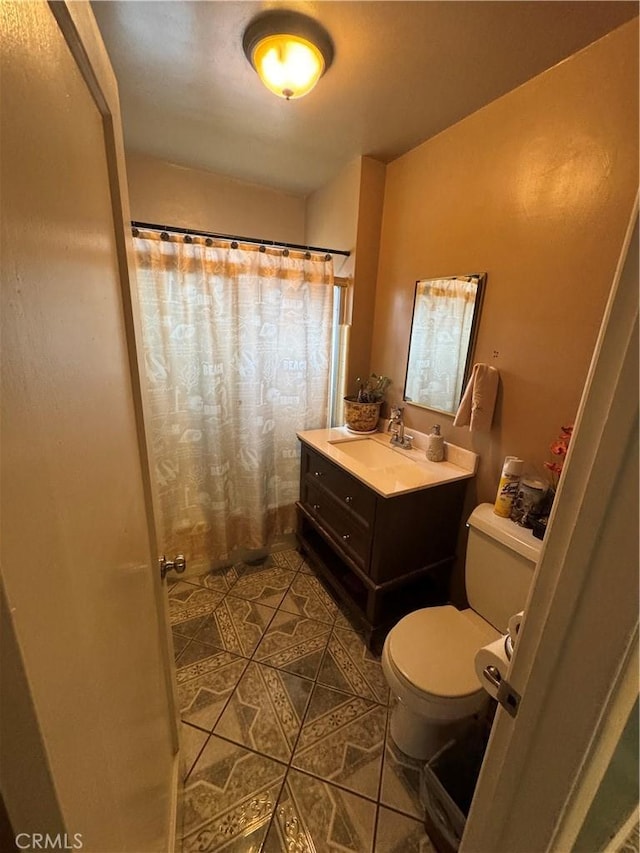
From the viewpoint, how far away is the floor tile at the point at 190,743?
1224mm

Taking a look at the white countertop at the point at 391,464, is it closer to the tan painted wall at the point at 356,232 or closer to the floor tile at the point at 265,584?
the tan painted wall at the point at 356,232

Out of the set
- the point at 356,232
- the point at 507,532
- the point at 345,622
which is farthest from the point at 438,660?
the point at 356,232

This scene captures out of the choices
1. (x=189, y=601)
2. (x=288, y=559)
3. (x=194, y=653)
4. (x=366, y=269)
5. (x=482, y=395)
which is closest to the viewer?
(x=482, y=395)

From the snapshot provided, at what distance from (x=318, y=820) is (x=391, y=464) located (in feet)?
4.43

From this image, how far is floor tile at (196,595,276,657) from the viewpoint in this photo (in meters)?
1.70

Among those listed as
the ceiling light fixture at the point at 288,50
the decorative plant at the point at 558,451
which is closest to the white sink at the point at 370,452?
the decorative plant at the point at 558,451

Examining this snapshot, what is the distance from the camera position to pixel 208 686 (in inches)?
58.7

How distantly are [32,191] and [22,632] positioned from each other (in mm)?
428

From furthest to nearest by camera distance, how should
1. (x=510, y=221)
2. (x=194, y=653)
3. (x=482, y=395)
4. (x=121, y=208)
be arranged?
(x=194, y=653)
(x=482, y=395)
(x=510, y=221)
(x=121, y=208)

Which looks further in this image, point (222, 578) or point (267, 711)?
point (222, 578)

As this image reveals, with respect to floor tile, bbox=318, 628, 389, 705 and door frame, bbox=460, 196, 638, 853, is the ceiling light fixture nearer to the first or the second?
door frame, bbox=460, 196, 638, 853

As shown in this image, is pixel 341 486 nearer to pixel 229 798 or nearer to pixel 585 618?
pixel 229 798

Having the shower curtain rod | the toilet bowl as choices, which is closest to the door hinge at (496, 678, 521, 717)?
the toilet bowl

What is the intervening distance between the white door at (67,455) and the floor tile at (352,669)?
961 millimetres
